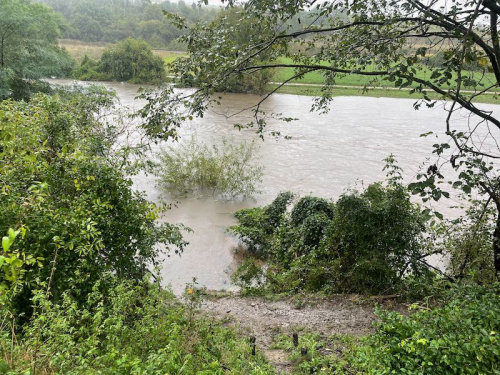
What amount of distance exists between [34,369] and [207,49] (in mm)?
3216

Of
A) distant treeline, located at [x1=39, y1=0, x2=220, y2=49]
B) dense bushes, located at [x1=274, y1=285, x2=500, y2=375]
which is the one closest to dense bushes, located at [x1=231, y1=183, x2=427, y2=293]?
dense bushes, located at [x1=274, y1=285, x2=500, y2=375]

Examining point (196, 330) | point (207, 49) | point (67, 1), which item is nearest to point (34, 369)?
point (196, 330)

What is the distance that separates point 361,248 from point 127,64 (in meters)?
32.7

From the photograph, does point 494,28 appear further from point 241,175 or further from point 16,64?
point 16,64

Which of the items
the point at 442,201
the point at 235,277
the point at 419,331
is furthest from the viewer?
the point at 442,201

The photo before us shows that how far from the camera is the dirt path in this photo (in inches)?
187

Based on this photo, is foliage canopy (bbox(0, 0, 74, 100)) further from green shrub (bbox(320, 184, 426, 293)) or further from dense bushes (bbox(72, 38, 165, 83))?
dense bushes (bbox(72, 38, 165, 83))

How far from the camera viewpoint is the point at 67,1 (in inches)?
2753

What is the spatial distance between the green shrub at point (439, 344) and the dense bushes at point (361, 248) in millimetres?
2407

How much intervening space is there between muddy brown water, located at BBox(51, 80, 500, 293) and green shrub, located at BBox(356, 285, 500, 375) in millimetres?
2106

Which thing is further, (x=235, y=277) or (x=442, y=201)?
(x=442, y=201)

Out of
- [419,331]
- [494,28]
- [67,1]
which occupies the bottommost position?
[419,331]

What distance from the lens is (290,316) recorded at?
5445mm

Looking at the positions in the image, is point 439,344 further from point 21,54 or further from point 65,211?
point 21,54
